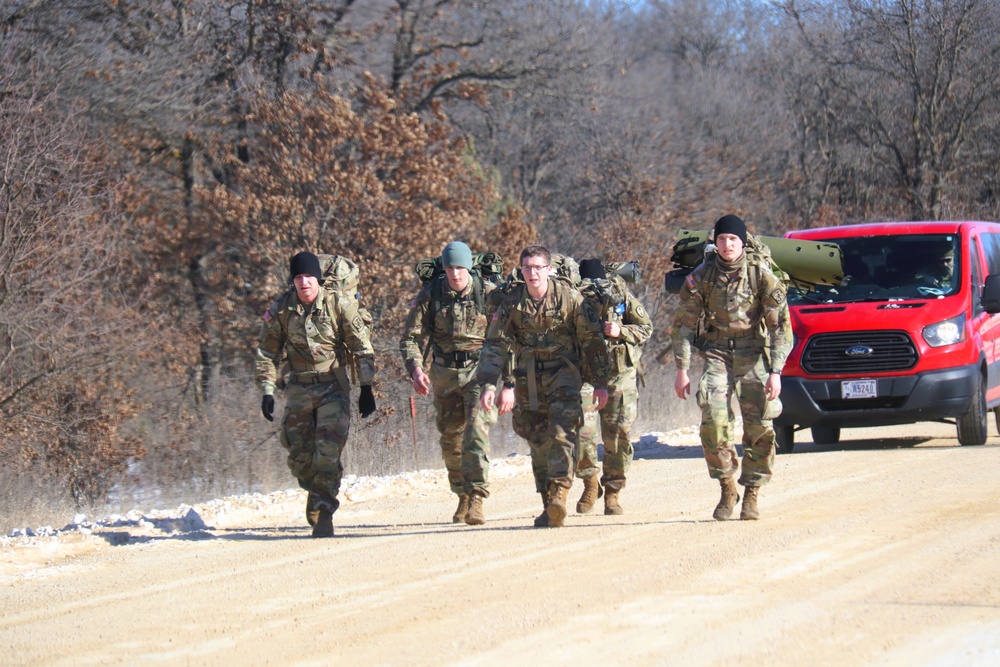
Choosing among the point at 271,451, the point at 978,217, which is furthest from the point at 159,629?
the point at 978,217

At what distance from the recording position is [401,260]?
21703 millimetres

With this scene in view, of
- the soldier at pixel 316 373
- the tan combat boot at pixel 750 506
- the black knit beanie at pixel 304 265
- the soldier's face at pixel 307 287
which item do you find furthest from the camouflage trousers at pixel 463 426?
the tan combat boot at pixel 750 506

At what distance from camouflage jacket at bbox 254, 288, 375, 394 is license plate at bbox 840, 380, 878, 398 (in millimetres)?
5872

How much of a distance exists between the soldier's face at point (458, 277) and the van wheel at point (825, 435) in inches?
273

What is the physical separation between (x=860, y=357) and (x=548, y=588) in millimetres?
7533

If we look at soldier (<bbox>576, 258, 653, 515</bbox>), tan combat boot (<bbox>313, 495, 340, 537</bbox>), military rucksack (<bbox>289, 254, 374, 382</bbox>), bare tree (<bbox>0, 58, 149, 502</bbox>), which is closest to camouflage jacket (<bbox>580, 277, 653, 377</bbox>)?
soldier (<bbox>576, 258, 653, 515</bbox>)

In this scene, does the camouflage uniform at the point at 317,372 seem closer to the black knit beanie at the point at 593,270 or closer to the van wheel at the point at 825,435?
the black knit beanie at the point at 593,270

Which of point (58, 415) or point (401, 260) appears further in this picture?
point (401, 260)

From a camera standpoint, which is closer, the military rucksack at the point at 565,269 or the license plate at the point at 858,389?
the military rucksack at the point at 565,269

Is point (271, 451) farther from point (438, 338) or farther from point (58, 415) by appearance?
point (438, 338)

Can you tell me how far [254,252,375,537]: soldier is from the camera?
953 centimetres

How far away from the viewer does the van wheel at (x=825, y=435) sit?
1552 cm

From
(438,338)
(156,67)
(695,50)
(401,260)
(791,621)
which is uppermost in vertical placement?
(695,50)

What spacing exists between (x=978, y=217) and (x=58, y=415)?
2361 cm
